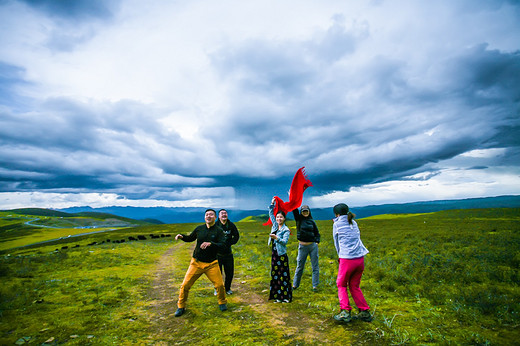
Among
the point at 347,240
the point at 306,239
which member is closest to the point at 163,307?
the point at 306,239

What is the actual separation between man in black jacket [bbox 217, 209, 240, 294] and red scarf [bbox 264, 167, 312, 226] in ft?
4.96

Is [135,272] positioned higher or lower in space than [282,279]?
lower

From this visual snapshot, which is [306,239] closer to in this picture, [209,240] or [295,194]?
[295,194]

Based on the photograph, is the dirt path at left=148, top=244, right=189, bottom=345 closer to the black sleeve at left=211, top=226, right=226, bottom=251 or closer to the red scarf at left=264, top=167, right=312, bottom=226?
the black sleeve at left=211, top=226, right=226, bottom=251

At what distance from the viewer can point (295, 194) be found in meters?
9.82

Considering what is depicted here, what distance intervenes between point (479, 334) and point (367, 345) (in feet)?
8.29

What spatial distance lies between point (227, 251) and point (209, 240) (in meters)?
1.89

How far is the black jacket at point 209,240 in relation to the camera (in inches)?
285

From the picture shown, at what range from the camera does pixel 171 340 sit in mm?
5754

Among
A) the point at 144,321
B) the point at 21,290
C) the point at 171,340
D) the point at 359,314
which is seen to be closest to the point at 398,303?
the point at 359,314

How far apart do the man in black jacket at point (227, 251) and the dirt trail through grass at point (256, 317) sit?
2.22 ft

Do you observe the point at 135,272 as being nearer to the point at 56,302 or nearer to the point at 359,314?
the point at 56,302

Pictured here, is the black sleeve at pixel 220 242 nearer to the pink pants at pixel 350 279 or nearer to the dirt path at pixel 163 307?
the dirt path at pixel 163 307

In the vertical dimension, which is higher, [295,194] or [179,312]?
[295,194]
